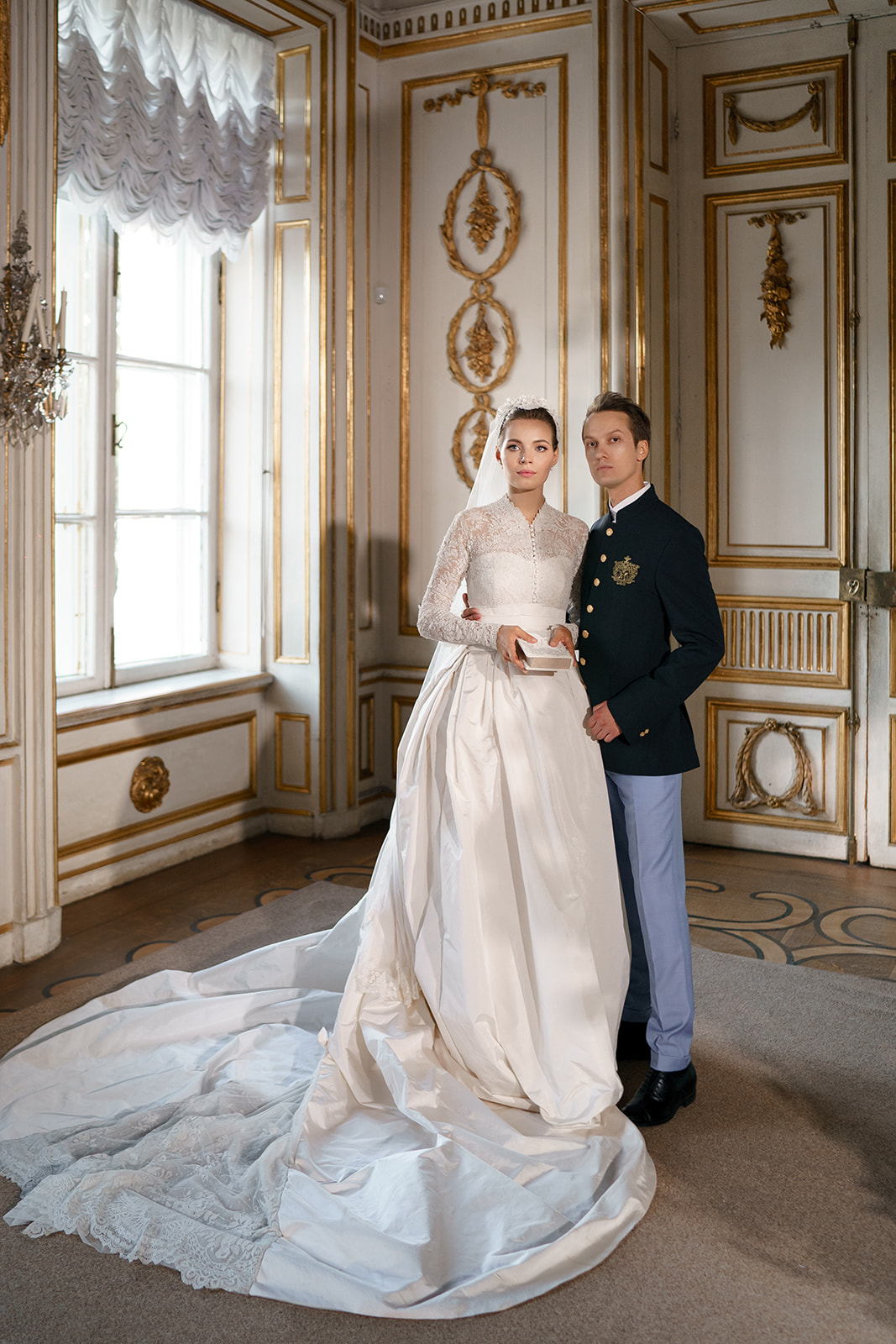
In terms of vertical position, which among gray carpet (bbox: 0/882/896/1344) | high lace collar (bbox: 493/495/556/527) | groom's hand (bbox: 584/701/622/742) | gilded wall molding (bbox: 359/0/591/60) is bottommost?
gray carpet (bbox: 0/882/896/1344)

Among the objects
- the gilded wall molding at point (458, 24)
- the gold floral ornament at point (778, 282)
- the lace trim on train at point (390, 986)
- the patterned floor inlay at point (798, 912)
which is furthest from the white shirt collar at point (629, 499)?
the gilded wall molding at point (458, 24)

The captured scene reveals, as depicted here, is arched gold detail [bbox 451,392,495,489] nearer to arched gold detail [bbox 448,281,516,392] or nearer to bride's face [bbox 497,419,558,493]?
arched gold detail [bbox 448,281,516,392]

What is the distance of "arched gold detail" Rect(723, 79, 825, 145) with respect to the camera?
14.9 feet

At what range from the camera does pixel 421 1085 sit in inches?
96.1

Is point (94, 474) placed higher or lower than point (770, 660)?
higher

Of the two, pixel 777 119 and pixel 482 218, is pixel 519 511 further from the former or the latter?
pixel 777 119

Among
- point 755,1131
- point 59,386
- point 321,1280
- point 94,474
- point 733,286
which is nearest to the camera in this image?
point 321,1280

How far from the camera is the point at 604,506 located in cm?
450

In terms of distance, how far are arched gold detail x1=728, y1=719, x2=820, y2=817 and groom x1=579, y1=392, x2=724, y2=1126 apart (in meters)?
2.25

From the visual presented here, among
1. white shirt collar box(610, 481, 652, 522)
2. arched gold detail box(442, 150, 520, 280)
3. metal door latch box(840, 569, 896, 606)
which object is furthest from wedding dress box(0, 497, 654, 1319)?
arched gold detail box(442, 150, 520, 280)

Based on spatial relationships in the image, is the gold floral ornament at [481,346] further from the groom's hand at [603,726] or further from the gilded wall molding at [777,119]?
the groom's hand at [603,726]

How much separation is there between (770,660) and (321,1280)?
3362mm

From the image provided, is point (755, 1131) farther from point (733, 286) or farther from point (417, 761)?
point (733, 286)

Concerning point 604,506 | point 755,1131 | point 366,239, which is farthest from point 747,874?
point 366,239
